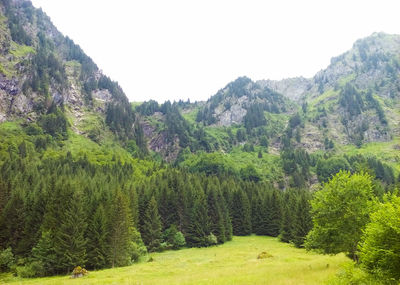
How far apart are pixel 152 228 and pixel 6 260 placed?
1569 inches

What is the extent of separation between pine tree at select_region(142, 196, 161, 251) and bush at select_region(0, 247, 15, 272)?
36.5m

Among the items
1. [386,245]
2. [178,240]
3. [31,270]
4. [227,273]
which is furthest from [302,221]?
[386,245]

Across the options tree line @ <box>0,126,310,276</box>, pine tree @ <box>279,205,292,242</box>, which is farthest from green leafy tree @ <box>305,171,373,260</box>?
pine tree @ <box>279,205,292,242</box>

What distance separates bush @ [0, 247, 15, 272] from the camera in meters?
56.0

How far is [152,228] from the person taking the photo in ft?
287

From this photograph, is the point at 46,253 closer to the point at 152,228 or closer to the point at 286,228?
the point at 152,228

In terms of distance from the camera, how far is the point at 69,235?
55.8m

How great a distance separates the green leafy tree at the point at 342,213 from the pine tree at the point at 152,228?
60497 millimetres

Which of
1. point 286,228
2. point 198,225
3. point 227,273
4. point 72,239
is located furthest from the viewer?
point 198,225

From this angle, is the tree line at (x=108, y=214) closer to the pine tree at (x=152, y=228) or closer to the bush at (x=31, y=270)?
the bush at (x=31, y=270)

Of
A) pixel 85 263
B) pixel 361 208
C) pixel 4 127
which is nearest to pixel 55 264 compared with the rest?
pixel 85 263

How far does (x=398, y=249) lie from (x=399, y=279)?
171 cm

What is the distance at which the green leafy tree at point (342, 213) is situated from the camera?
31.6m

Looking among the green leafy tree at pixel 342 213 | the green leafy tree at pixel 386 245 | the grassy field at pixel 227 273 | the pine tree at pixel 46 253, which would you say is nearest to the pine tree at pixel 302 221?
the grassy field at pixel 227 273
